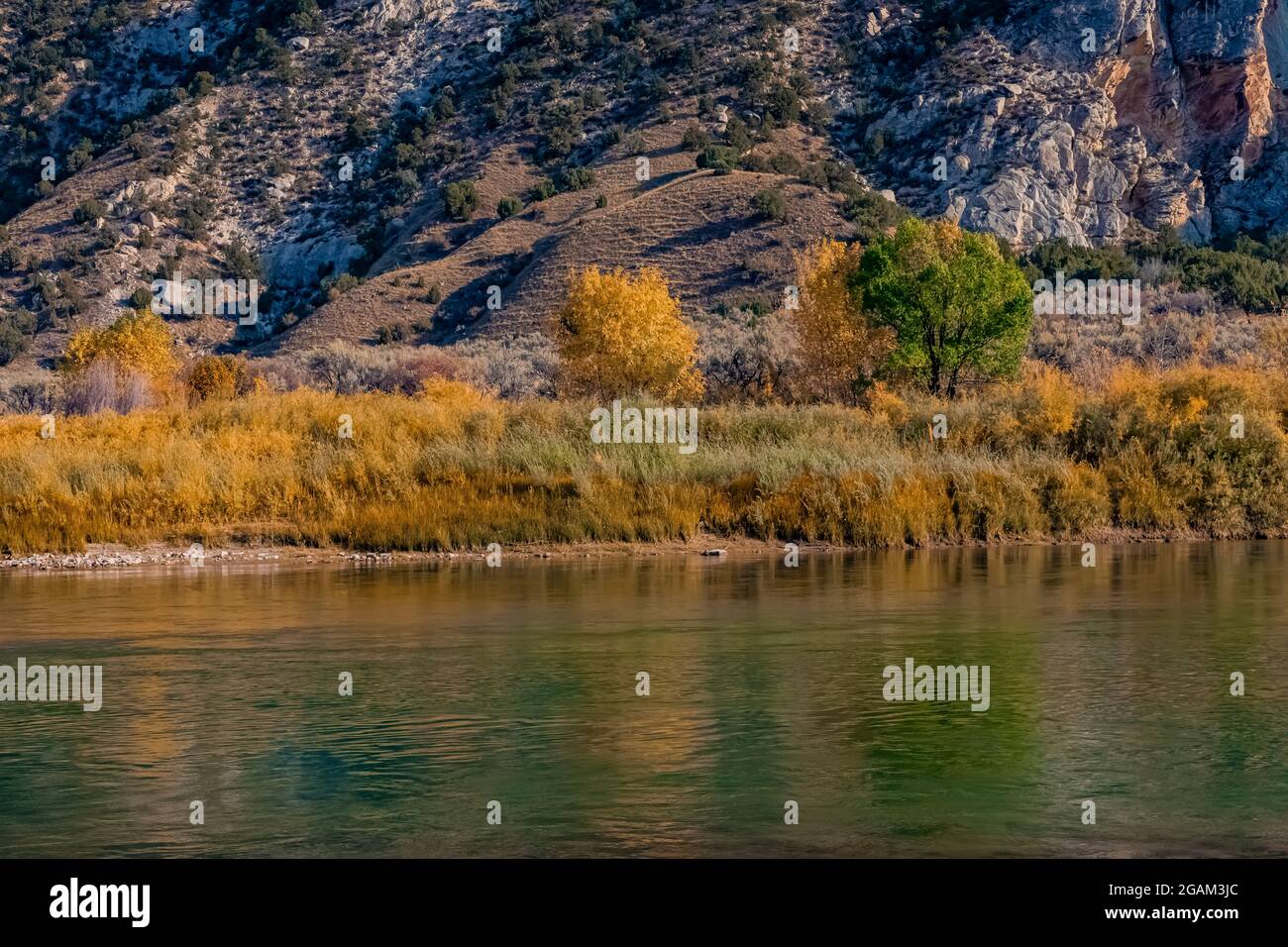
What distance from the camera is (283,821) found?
1010 centimetres

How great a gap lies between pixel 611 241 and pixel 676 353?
32813mm

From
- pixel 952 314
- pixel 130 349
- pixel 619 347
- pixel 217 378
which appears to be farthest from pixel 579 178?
pixel 952 314

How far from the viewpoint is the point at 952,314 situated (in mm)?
44094

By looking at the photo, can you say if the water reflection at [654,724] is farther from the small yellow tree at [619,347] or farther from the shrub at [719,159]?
the shrub at [719,159]

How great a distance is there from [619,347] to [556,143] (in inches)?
2018

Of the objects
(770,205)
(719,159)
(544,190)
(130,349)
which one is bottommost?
(130,349)

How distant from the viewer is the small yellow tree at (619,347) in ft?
164

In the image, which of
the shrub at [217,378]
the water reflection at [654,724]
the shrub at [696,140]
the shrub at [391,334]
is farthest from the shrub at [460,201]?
the water reflection at [654,724]

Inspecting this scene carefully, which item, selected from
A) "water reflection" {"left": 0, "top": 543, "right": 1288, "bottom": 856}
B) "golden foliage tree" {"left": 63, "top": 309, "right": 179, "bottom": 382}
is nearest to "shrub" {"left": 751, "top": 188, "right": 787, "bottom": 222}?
"golden foliage tree" {"left": 63, "top": 309, "right": 179, "bottom": 382}

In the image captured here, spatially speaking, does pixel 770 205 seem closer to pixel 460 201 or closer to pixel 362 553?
pixel 460 201

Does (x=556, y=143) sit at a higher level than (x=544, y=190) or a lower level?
higher

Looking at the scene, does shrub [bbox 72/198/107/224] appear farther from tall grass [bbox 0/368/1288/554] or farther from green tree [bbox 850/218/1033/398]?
tall grass [bbox 0/368/1288/554]

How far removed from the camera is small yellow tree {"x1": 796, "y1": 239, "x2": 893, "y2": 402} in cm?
4731
